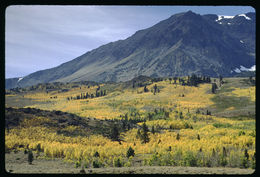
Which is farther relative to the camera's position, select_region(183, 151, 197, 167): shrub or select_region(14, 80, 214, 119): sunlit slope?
select_region(14, 80, 214, 119): sunlit slope

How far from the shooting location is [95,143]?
3562 cm

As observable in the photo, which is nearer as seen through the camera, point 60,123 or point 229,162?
point 229,162

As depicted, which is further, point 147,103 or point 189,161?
point 147,103

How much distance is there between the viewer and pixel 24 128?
39.2 m

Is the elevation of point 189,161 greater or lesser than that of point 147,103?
lesser

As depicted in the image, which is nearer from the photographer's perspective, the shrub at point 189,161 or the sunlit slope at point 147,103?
the shrub at point 189,161

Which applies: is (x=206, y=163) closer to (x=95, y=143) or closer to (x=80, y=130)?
(x=95, y=143)
